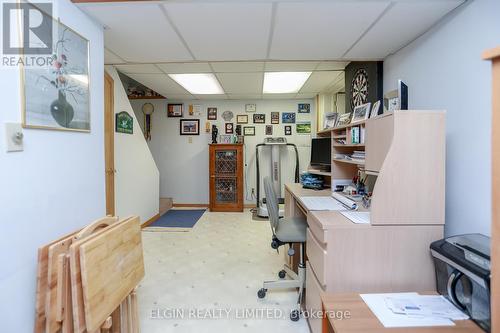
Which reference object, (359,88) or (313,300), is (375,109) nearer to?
(359,88)

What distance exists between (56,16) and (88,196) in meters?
1.03

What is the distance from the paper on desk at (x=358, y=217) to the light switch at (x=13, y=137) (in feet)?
5.80

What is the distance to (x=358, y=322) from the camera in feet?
3.76

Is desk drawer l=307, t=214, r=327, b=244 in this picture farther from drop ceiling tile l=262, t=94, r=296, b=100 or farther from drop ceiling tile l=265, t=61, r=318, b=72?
drop ceiling tile l=262, t=94, r=296, b=100

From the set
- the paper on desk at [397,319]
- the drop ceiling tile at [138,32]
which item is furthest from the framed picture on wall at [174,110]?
the paper on desk at [397,319]

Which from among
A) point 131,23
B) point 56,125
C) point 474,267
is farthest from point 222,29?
point 474,267

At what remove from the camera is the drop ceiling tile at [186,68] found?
293cm


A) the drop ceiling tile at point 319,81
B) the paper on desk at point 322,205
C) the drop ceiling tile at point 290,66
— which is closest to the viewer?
the paper on desk at point 322,205

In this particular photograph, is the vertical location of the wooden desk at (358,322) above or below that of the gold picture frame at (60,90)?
below

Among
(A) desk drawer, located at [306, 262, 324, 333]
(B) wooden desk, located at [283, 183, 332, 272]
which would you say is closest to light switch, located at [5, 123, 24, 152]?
(A) desk drawer, located at [306, 262, 324, 333]

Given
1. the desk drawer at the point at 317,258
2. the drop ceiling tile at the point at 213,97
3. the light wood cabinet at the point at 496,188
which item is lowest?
the desk drawer at the point at 317,258

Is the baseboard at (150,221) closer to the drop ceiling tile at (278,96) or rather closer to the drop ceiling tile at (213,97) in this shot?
the drop ceiling tile at (213,97)

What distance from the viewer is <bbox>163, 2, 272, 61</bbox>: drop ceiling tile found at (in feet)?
5.43

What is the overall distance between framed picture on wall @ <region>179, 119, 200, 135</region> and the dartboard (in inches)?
129
